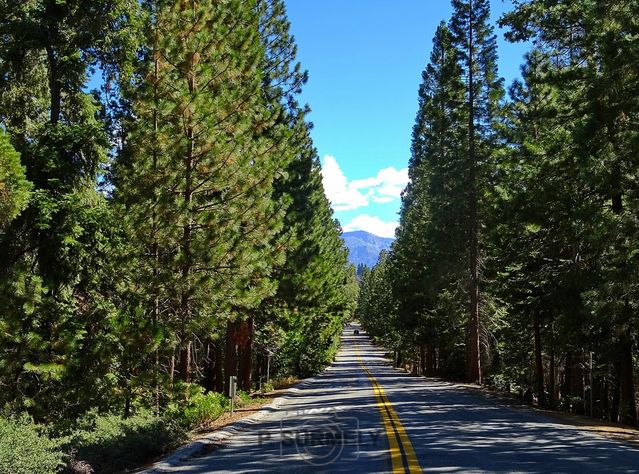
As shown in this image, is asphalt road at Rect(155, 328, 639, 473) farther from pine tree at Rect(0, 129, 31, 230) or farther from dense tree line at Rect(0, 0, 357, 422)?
pine tree at Rect(0, 129, 31, 230)

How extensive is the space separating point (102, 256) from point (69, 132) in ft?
11.1

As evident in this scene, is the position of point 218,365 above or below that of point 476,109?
below

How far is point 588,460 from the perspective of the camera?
8719mm

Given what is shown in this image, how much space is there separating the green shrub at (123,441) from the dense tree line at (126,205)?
1709 mm

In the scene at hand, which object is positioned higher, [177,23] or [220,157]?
[177,23]

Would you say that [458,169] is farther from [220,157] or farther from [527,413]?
[220,157]

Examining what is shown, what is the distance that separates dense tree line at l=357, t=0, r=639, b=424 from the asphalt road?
3.99 meters

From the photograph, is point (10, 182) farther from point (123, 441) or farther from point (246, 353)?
point (246, 353)

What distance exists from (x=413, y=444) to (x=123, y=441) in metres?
5.20

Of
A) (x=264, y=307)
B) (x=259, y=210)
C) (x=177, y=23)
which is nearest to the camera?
(x=177, y=23)

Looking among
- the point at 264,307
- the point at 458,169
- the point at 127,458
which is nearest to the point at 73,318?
the point at 127,458

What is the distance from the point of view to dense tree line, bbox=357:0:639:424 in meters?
14.1

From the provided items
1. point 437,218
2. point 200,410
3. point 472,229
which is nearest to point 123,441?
point 200,410

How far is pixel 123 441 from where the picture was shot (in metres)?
9.34
